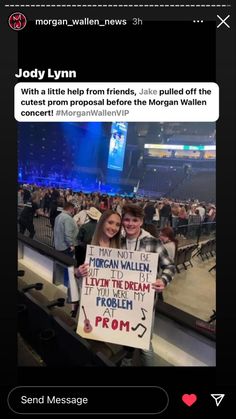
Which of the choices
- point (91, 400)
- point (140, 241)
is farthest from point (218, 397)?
point (140, 241)

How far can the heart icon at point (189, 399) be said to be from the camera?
2.68 feet

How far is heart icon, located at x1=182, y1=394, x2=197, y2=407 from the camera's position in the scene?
816 mm

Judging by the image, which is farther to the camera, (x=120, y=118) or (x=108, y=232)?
(x=108, y=232)

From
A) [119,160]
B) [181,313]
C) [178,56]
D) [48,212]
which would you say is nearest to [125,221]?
[119,160]

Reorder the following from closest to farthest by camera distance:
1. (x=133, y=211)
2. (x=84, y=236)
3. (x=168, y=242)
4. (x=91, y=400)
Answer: (x=91, y=400) → (x=133, y=211) → (x=84, y=236) → (x=168, y=242)

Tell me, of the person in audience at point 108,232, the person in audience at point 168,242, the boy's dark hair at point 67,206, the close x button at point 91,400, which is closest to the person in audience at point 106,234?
the person in audience at point 108,232

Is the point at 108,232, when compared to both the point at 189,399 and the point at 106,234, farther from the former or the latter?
the point at 189,399

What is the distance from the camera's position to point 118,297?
1.01 m

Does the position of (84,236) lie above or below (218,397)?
above

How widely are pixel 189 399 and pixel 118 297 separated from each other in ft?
1.43

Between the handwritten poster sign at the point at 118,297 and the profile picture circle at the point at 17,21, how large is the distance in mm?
928

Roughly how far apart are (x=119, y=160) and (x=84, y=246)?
0.59 metres

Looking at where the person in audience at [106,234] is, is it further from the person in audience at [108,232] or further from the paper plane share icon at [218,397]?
the paper plane share icon at [218,397]

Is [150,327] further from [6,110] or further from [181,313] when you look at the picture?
[6,110]
